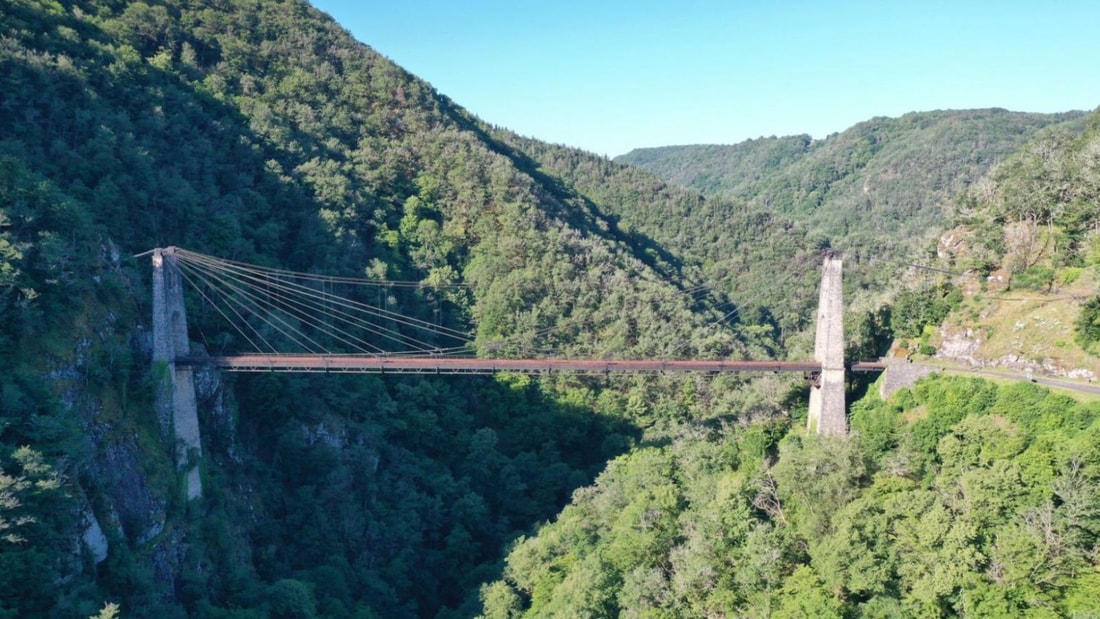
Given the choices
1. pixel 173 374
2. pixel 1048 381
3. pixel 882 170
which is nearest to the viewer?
pixel 1048 381

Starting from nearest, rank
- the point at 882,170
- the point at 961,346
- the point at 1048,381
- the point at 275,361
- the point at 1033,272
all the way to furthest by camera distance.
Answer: the point at 1048,381 < the point at 961,346 < the point at 1033,272 < the point at 275,361 < the point at 882,170

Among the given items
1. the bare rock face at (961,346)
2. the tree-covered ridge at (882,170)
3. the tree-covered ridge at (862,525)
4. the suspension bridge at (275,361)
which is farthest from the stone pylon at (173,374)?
the tree-covered ridge at (882,170)

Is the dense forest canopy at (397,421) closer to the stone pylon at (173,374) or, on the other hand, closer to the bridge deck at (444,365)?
the stone pylon at (173,374)

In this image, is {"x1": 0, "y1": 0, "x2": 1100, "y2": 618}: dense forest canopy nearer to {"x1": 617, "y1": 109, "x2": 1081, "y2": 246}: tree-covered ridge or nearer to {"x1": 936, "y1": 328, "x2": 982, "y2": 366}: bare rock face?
{"x1": 936, "y1": 328, "x2": 982, "y2": 366}: bare rock face

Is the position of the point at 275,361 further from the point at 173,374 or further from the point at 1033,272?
the point at 1033,272

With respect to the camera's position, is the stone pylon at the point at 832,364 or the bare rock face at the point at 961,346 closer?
the bare rock face at the point at 961,346

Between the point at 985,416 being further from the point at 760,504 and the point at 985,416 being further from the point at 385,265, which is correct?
the point at 385,265

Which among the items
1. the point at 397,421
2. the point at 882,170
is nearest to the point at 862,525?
the point at 397,421

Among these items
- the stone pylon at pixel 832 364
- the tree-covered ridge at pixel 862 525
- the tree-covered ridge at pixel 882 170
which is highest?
the tree-covered ridge at pixel 882 170

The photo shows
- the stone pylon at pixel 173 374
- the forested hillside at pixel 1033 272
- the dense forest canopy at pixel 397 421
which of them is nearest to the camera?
the dense forest canopy at pixel 397 421
